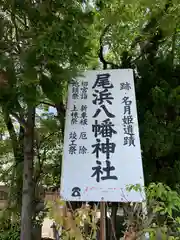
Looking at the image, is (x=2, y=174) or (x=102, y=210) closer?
(x=102, y=210)

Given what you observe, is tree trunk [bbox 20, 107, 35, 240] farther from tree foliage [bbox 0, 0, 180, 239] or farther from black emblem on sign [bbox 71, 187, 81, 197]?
black emblem on sign [bbox 71, 187, 81, 197]

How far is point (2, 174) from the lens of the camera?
3.81m

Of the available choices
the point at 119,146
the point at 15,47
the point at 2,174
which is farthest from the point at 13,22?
the point at 2,174

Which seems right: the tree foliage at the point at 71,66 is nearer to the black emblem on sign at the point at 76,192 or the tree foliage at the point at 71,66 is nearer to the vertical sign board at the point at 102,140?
the vertical sign board at the point at 102,140

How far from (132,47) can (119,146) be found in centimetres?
169

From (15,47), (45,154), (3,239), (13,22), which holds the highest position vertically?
(13,22)

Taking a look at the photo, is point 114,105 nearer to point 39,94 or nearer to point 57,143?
point 39,94

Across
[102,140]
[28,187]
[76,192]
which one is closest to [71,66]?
[102,140]

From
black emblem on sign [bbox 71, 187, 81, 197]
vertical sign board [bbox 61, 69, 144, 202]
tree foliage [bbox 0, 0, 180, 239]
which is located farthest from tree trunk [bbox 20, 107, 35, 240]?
black emblem on sign [bbox 71, 187, 81, 197]

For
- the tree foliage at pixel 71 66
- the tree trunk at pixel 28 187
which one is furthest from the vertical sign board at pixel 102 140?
the tree trunk at pixel 28 187

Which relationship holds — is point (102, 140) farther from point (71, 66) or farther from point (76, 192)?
point (71, 66)

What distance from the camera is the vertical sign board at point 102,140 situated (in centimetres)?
231

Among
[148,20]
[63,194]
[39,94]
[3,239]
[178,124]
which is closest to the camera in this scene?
[39,94]

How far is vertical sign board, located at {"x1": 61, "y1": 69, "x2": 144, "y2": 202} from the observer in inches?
91.0
